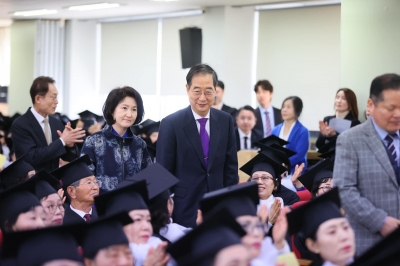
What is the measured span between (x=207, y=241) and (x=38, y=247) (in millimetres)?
707

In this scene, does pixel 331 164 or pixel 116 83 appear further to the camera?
pixel 116 83

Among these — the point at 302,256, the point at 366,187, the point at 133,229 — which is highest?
the point at 366,187

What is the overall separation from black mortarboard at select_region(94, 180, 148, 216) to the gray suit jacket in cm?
105

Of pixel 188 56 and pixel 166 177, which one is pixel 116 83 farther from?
pixel 166 177

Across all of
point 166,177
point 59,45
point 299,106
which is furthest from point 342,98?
point 59,45

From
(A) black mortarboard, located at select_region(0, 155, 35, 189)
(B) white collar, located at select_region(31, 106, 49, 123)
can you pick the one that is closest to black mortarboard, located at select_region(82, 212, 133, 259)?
(A) black mortarboard, located at select_region(0, 155, 35, 189)

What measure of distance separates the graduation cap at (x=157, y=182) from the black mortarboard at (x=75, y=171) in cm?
70

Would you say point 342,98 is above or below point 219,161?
above

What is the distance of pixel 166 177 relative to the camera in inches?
172

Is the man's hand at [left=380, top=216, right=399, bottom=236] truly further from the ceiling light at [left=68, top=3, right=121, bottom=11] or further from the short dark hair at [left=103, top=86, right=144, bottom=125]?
the ceiling light at [left=68, top=3, right=121, bottom=11]

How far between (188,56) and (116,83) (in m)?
3.55

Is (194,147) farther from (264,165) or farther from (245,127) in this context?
(245,127)

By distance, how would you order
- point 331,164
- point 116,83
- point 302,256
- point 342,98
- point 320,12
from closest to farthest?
point 302,256
point 331,164
point 342,98
point 320,12
point 116,83

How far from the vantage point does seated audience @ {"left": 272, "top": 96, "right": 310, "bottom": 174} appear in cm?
761
